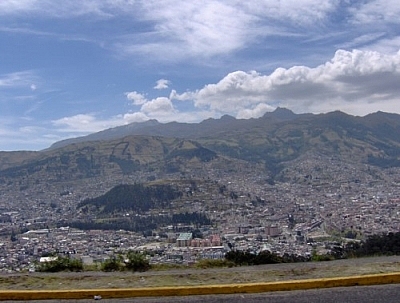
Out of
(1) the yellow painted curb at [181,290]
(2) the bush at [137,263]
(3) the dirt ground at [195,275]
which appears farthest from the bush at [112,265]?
(1) the yellow painted curb at [181,290]

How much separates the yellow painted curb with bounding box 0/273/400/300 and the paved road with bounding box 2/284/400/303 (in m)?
0.12

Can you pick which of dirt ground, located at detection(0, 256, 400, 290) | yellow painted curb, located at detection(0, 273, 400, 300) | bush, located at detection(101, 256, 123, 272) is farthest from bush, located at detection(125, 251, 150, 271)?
yellow painted curb, located at detection(0, 273, 400, 300)

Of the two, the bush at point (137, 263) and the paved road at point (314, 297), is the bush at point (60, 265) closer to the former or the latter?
the bush at point (137, 263)

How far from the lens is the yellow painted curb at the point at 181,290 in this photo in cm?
657

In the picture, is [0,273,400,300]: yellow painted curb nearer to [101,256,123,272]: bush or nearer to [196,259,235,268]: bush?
[101,256,123,272]: bush

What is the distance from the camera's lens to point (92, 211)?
84.5 m

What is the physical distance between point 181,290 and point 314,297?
170cm

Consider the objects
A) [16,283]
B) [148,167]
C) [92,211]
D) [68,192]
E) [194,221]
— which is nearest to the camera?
[16,283]

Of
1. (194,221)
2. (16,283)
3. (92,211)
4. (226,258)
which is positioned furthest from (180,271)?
(92,211)

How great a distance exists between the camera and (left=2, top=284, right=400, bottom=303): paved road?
612 centimetres

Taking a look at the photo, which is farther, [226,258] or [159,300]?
[226,258]

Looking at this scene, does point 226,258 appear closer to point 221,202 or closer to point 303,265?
point 303,265

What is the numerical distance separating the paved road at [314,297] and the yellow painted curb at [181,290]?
4.6 inches

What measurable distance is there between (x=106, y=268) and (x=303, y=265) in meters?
3.31
